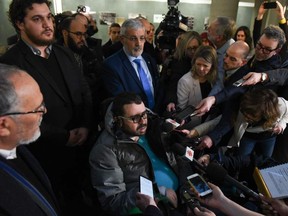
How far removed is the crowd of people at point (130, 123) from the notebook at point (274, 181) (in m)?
0.05

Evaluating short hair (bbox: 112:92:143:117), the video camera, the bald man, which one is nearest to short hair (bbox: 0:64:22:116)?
short hair (bbox: 112:92:143:117)

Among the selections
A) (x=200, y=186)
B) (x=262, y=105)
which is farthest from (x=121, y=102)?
(x=262, y=105)

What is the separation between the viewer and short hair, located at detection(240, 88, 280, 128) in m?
1.80

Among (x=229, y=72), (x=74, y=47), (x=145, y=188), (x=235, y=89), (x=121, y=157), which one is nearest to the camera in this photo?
(x=145, y=188)

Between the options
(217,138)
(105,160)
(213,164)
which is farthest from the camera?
(217,138)

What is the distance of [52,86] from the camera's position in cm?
168

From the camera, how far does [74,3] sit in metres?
5.39

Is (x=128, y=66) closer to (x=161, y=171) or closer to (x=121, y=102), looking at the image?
(x=121, y=102)

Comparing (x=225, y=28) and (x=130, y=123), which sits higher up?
(x=225, y=28)

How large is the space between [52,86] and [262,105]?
1466mm

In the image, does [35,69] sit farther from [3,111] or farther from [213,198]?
[213,198]

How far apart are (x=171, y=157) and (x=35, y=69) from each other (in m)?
1.10

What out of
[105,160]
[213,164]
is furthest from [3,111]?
[213,164]

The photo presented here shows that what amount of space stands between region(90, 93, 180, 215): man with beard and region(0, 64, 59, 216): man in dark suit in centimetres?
51
